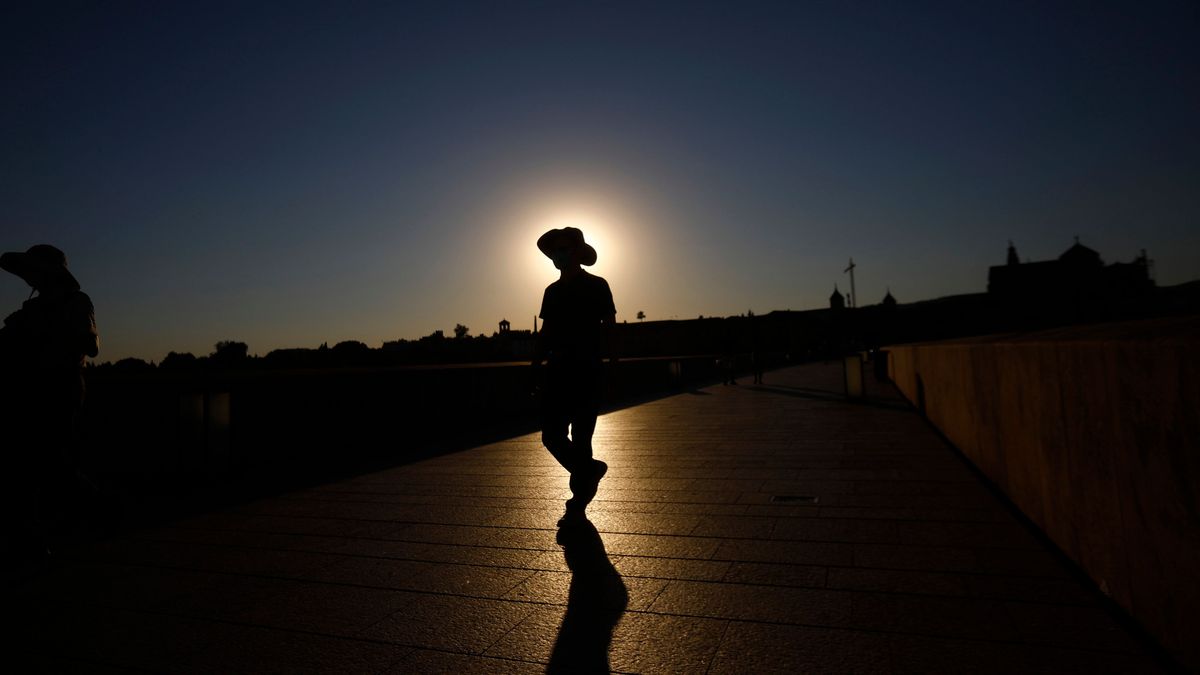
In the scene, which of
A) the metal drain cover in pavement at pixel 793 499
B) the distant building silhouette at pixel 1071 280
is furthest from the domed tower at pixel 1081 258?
the metal drain cover in pavement at pixel 793 499

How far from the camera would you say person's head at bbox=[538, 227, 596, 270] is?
13.9 feet

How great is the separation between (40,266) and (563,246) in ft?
9.56

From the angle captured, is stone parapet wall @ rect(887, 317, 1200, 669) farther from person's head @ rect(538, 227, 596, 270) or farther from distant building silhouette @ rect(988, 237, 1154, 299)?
distant building silhouette @ rect(988, 237, 1154, 299)

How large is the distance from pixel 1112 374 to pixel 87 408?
6585mm

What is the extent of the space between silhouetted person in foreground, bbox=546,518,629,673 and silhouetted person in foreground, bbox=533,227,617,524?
2.12ft

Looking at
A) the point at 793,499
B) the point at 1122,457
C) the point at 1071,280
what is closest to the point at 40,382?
the point at 793,499

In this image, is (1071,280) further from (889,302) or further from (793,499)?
(793,499)

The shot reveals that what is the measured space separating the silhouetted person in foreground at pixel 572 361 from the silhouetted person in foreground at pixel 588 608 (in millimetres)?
646

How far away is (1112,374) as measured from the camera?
2107mm

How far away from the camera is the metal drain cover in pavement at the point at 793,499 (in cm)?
424

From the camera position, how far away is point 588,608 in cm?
246

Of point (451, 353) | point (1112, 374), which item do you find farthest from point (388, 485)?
point (451, 353)

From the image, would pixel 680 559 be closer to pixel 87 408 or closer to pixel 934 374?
pixel 87 408

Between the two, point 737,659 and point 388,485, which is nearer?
point 737,659
